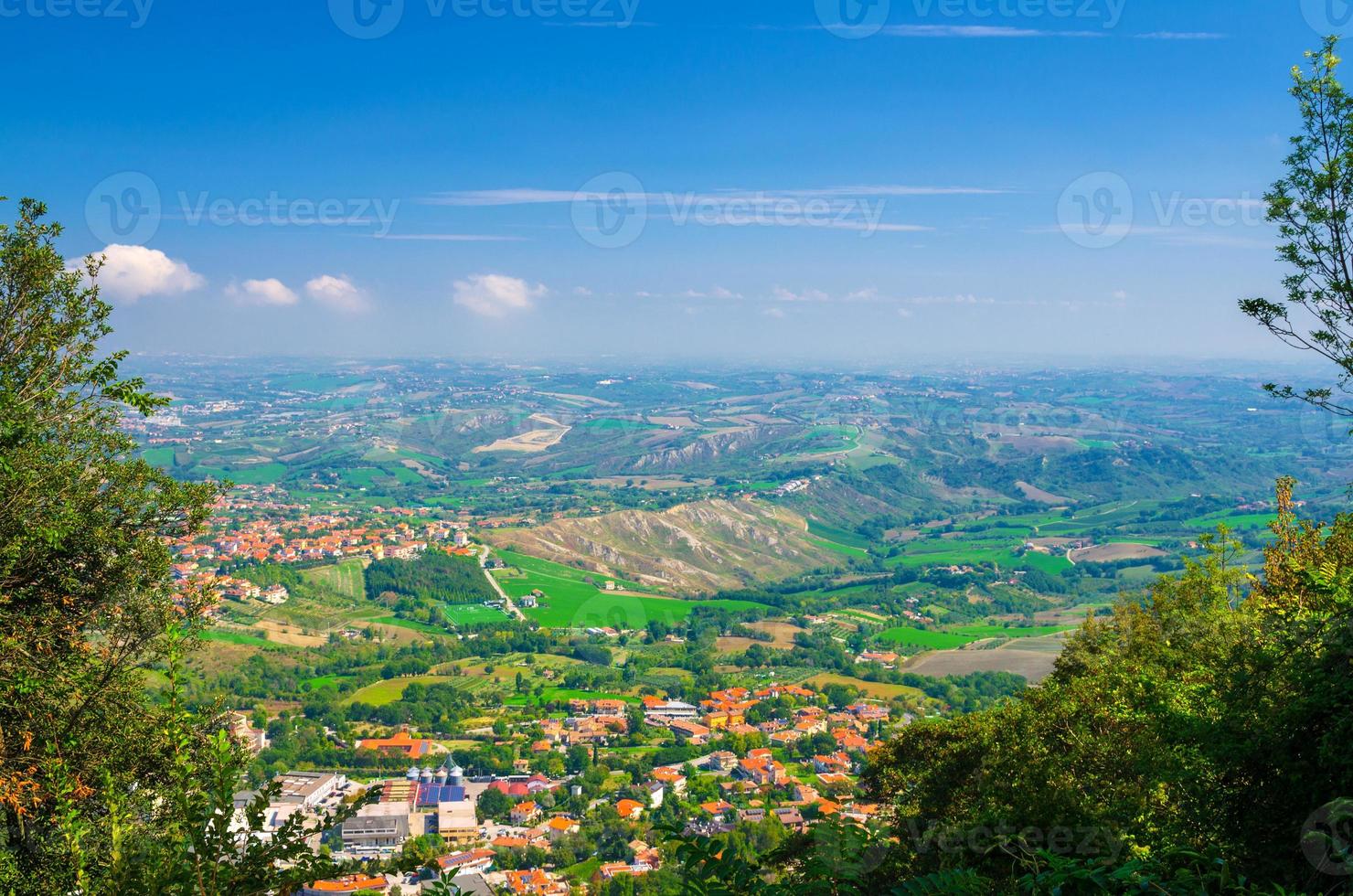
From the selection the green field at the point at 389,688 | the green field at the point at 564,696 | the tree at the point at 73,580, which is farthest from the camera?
the green field at the point at 564,696

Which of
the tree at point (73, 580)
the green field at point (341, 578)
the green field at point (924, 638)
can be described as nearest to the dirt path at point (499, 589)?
the green field at point (341, 578)

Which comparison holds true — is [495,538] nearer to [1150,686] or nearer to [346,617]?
[346,617]

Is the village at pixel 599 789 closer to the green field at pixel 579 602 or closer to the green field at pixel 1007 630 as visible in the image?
the green field at pixel 579 602

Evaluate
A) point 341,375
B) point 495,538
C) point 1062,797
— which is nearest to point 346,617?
point 495,538

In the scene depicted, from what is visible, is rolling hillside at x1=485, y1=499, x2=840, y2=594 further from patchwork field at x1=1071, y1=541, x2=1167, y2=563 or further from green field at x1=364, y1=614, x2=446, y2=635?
patchwork field at x1=1071, y1=541, x2=1167, y2=563

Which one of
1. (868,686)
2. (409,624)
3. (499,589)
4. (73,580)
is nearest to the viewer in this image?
(73,580)

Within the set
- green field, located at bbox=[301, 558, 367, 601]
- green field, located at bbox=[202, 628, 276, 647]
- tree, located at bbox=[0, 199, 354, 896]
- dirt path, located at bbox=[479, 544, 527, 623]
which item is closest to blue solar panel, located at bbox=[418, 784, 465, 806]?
tree, located at bbox=[0, 199, 354, 896]

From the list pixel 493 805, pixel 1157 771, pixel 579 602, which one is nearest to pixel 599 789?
pixel 493 805

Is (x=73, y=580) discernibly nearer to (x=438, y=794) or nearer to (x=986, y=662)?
(x=438, y=794)
